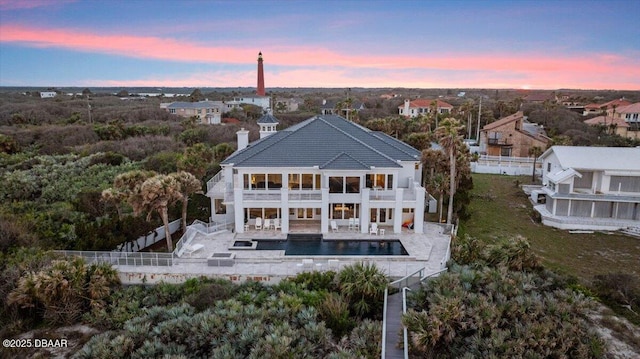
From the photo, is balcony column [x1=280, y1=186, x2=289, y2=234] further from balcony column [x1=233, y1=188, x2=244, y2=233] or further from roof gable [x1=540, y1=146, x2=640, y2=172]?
roof gable [x1=540, y1=146, x2=640, y2=172]

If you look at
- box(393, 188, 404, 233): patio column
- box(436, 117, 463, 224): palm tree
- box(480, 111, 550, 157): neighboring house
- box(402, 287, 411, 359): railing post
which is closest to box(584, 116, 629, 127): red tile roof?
box(480, 111, 550, 157): neighboring house

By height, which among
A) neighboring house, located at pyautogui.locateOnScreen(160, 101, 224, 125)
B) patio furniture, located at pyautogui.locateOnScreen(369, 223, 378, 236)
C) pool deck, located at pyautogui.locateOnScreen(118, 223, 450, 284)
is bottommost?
pool deck, located at pyautogui.locateOnScreen(118, 223, 450, 284)

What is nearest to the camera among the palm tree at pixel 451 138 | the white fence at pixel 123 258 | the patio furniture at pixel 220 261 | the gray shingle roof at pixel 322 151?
the white fence at pixel 123 258

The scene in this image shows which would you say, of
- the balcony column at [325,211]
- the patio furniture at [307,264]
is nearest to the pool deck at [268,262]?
the patio furniture at [307,264]

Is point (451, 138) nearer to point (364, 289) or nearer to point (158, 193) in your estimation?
point (364, 289)

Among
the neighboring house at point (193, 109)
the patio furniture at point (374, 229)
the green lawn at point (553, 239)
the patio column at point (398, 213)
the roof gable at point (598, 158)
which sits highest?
the neighboring house at point (193, 109)

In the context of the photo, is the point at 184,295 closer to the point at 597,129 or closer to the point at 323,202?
the point at 323,202

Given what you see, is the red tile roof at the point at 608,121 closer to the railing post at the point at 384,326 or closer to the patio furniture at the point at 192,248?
the railing post at the point at 384,326

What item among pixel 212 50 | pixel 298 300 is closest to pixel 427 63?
pixel 212 50
